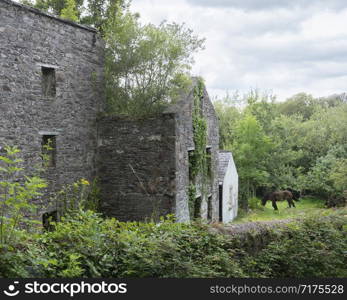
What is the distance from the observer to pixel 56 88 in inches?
462

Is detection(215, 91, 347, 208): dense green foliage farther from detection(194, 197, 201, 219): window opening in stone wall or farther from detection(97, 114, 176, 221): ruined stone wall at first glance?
detection(97, 114, 176, 221): ruined stone wall

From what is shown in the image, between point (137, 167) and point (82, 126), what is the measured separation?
216 centimetres

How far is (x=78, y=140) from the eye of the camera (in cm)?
1268

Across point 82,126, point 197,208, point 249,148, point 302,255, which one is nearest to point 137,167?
point 82,126

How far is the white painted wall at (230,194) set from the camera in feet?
73.4

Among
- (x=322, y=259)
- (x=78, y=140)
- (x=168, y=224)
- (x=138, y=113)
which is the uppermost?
(x=138, y=113)

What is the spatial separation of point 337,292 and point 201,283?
204 cm

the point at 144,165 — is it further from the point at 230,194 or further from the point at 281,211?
the point at 281,211

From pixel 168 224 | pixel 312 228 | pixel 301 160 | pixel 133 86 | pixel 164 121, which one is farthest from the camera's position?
pixel 301 160

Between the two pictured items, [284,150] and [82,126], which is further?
[284,150]

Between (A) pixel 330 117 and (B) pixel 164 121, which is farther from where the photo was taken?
(A) pixel 330 117

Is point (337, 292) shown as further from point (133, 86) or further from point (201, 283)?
point (133, 86)

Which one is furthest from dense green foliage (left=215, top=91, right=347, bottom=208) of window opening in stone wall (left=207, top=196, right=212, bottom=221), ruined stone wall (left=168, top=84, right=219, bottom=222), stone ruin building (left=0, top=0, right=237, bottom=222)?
stone ruin building (left=0, top=0, right=237, bottom=222)

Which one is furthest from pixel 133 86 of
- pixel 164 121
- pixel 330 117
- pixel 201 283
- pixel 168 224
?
pixel 330 117
